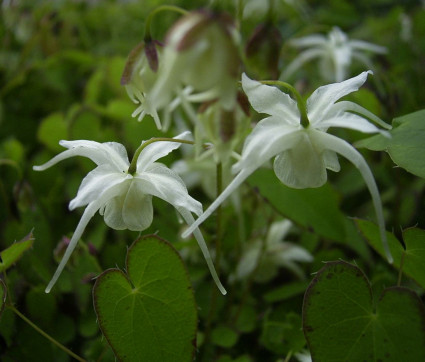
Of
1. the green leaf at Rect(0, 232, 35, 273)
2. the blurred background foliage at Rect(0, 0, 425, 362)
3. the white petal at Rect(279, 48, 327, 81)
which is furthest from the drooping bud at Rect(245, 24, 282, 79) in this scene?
the white petal at Rect(279, 48, 327, 81)

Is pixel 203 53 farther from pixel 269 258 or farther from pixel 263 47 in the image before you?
pixel 269 258

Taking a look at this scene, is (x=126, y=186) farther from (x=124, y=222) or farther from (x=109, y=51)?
(x=109, y=51)

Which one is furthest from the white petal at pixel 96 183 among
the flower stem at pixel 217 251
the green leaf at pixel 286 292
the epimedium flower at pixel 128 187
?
the green leaf at pixel 286 292

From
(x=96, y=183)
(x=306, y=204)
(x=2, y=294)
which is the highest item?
(x=96, y=183)

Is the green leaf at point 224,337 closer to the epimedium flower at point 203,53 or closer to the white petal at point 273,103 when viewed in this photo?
the white petal at point 273,103

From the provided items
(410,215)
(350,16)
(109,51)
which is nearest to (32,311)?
(410,215)

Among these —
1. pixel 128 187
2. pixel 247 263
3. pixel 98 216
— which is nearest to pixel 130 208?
pixel 128 187

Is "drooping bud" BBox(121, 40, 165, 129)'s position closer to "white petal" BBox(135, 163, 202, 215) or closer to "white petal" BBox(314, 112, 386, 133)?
"white petal" BBox(135, 163, 202, 215)
